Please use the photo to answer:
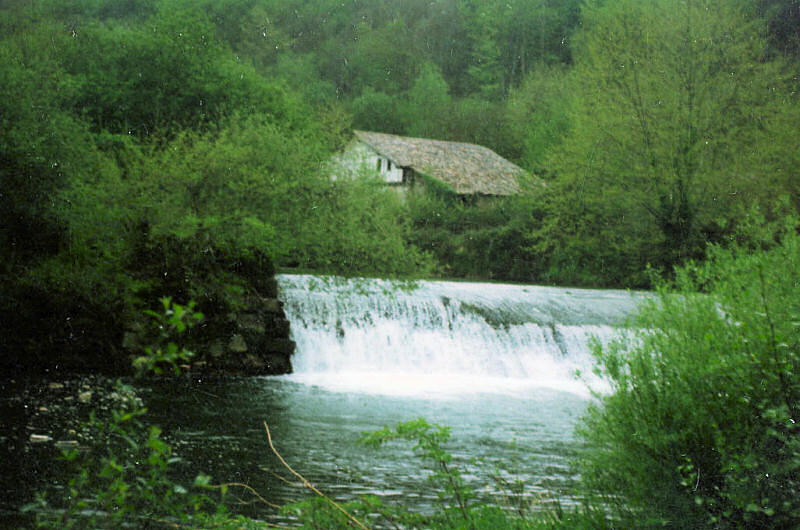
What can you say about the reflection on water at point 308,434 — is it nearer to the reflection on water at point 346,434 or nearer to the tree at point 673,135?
the reflection on water at point 346,434

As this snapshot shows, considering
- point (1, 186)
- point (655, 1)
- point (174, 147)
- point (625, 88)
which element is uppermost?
point (655, 1)

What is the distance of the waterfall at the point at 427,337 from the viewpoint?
15.9 metres

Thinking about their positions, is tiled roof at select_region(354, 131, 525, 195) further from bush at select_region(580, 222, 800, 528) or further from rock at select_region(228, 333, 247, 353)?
bush at select_region(580, 222, 800, 528)

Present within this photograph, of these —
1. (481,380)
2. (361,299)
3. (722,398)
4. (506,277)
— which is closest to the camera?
(722,398)

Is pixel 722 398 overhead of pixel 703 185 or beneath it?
beneath


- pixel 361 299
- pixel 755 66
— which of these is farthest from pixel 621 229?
pixel 361 299

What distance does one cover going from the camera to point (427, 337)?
1709cm

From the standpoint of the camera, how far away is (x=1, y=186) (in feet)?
42.0

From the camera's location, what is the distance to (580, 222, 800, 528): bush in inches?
154

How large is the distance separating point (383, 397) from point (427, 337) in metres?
4.08

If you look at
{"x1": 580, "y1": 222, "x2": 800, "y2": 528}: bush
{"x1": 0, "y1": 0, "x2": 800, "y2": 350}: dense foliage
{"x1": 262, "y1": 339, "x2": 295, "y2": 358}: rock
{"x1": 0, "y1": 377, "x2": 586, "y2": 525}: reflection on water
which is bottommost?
{"x1": 0, "y1": 377, "x2": 586, "y2": 525}: reflection on water

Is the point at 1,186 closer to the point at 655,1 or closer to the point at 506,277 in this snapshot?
the point at 506,277

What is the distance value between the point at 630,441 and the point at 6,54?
1307 centimetres

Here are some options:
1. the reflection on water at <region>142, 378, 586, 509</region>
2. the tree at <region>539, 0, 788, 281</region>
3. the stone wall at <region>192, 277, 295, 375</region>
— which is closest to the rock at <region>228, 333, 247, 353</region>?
the stone wall at <region>192, 277, 295, 375</region>
